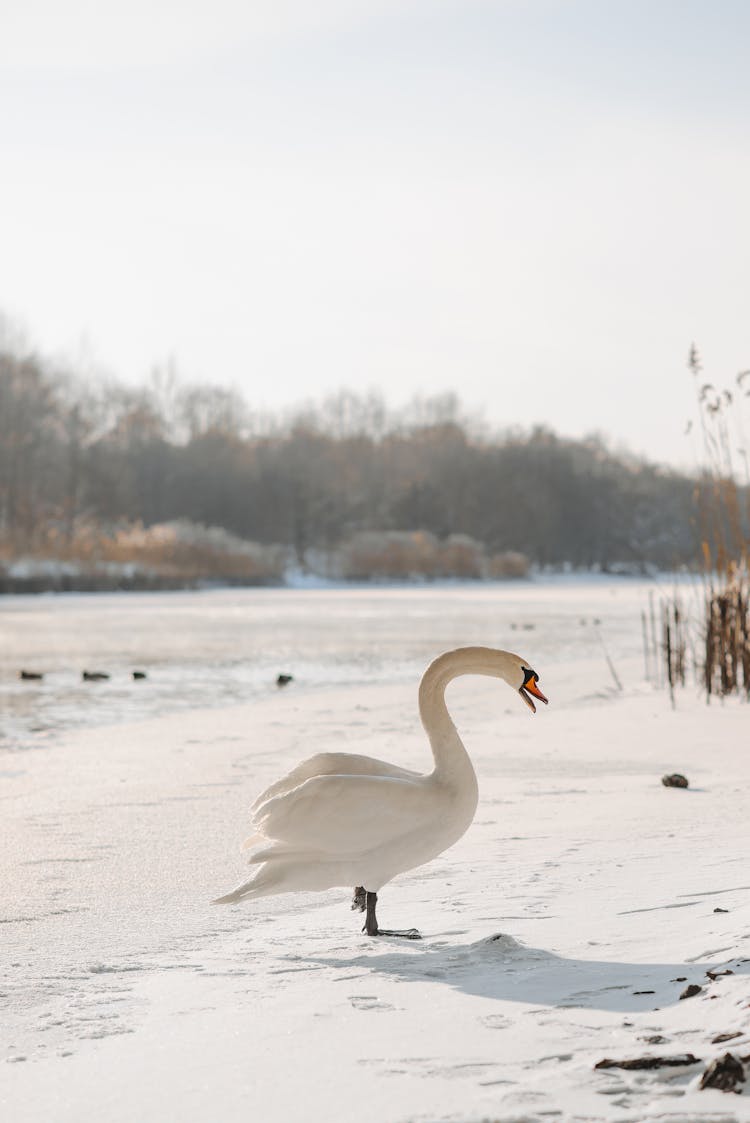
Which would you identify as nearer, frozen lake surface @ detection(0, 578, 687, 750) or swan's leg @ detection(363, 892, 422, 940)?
swan's leg @ detection(363, 892, 422, 940)

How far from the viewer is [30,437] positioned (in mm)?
53469

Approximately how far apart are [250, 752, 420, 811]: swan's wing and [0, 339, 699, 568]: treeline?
170ft

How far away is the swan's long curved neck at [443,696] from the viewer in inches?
152

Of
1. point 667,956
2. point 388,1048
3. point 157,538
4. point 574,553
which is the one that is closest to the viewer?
point 388,1048

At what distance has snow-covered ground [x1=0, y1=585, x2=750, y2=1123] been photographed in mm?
2547

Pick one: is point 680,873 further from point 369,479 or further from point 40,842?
point 369,479

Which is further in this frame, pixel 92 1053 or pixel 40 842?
pixel 40 842

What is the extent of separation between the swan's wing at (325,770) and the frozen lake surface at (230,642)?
209 inches

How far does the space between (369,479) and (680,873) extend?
3144 inches

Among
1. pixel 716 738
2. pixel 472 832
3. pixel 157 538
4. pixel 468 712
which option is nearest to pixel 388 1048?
pixel 472 832

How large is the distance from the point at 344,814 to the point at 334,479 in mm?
79188

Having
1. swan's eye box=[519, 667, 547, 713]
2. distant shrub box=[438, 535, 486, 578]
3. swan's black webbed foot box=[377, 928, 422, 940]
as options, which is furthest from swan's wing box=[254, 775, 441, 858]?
distant shrub box=[438, 535, 486, 578]

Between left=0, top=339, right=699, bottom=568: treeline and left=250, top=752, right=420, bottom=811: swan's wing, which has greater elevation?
left=0, top=339, right=699, bottom=568: treeline

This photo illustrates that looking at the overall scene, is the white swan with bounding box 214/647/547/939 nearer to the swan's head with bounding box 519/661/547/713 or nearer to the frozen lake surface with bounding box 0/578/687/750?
the swan's head with bounding box 519/661/547/713
